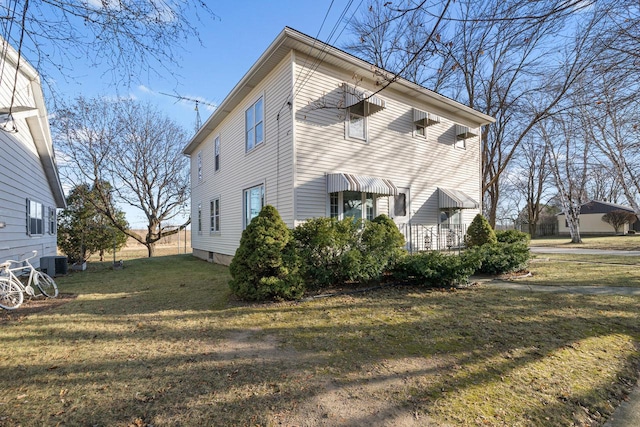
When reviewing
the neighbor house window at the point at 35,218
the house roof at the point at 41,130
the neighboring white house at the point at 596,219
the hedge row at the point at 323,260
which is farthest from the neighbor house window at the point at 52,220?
the neighboring white house at the point at 596,219

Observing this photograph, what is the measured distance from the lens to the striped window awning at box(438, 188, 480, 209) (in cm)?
1139

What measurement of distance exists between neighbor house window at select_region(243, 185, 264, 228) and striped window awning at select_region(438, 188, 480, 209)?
686 cm

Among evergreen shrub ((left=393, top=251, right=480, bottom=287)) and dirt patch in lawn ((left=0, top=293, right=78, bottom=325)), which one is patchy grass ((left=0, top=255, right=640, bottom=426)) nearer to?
dirt patch in lawn ((left=0, top=293, right=78, bottom=325))

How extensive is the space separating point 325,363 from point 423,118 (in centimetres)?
986

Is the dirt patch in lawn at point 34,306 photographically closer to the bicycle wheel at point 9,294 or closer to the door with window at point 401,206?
the bicycle wheel at point 9,294

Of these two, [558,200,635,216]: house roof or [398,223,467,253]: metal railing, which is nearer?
[398,223,467,253]: metal railing

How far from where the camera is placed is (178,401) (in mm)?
2430

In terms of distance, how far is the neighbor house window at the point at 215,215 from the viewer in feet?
43.6

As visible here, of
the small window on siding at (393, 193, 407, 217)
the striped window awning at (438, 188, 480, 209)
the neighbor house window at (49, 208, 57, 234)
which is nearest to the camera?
the small window on siding at (393, 193, 407, 217)

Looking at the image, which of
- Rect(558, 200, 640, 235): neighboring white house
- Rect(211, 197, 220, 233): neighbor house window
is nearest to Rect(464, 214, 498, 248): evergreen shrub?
Rect(211, 197, 220, 233): neighbor house window

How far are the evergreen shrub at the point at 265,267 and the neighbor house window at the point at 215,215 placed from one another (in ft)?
25.8

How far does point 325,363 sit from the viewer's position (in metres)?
3.12

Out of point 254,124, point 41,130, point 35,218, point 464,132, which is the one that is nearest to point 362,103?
point 254,124

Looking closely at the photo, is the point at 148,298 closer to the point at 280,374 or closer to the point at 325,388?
the point at 280,374
